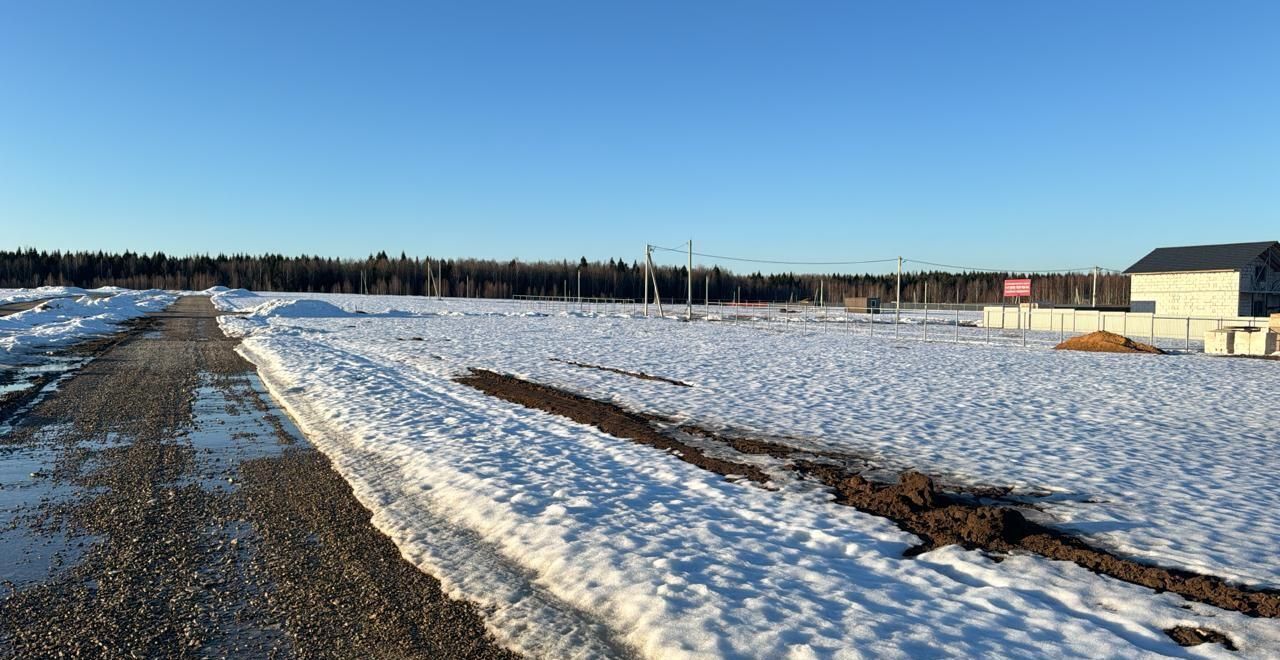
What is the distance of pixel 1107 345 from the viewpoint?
3142 centimetres

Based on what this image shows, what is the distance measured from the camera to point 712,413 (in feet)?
43.3

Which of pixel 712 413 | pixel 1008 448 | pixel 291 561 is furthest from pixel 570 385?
pixel 291 561

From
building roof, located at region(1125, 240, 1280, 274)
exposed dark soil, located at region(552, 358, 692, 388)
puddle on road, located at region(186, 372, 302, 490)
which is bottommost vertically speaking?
exposed dark soil, located at region(552, 358, 692, 388)

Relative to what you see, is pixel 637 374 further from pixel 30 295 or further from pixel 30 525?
pixel 30 295

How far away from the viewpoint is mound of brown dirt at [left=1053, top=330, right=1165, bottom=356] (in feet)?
101

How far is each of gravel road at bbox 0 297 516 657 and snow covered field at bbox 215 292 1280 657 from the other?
0.44m

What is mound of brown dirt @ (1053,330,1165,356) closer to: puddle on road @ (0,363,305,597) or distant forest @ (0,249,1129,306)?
puddle on road @ (0,363,305,597)

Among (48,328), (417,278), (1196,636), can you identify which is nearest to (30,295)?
(48,328)

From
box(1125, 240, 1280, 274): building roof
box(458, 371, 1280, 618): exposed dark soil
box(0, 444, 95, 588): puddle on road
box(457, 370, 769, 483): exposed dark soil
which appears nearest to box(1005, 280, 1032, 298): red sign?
box(1125, 240, 1280, 274): building roof

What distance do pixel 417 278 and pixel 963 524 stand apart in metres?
171

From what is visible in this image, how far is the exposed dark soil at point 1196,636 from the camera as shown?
4590 mm

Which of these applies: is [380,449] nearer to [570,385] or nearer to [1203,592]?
[570,385]

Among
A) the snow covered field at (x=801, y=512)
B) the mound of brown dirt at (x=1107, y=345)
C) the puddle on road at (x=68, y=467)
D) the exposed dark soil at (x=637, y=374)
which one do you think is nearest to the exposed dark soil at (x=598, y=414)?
the snow covered field at (x=801, y=512)

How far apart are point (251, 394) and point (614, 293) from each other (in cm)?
15446
